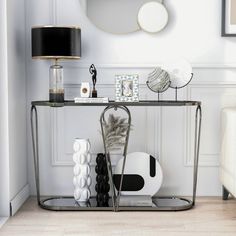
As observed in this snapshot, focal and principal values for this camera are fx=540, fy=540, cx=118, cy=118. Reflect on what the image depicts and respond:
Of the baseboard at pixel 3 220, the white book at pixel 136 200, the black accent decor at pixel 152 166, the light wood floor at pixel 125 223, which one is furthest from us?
the black accent decor at pixel 152 166

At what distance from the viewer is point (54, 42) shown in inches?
128

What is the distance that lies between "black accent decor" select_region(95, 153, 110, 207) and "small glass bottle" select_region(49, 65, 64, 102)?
451 millimetres

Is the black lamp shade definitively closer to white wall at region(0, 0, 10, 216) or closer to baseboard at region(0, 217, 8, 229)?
white wall at region(0, 0, 10, 216)

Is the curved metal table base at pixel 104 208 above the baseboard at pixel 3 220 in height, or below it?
above

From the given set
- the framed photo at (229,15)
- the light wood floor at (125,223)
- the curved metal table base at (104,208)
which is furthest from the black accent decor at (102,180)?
the framed photo at (229,15)

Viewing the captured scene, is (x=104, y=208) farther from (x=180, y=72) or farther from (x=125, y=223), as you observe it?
(x=180, y=72)

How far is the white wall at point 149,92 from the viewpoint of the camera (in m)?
3.63

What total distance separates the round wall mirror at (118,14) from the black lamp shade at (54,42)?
1.14 feet

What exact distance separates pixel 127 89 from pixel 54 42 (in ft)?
1.72

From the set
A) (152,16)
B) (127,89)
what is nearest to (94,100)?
(127,89)

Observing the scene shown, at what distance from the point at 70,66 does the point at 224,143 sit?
1.15 meters

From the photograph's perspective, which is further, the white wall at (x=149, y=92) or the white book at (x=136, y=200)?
the white wall at (x=149, y=92)

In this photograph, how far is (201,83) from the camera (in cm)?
364

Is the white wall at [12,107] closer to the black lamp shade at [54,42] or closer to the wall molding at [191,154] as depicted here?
the black lamp shade at [54,42]
